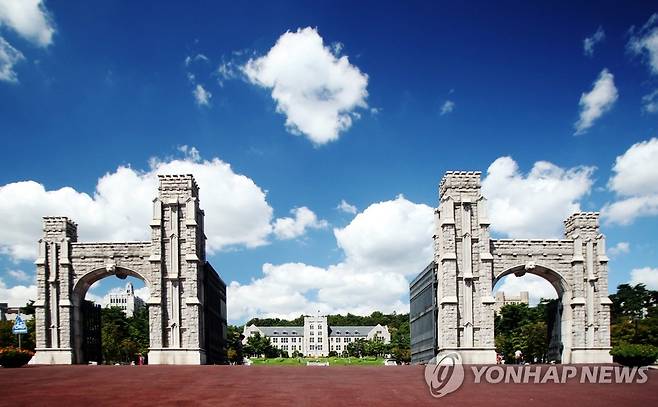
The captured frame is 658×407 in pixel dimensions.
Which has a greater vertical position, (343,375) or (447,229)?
(447,229)

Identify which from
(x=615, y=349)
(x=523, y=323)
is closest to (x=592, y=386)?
(x=615, y=349)

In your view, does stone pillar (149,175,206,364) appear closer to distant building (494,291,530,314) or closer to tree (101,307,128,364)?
tree (101,307,128,364)

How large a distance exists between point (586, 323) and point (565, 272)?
325 cm

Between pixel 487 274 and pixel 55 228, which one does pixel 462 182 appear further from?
pixel 55 228

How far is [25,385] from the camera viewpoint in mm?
20406

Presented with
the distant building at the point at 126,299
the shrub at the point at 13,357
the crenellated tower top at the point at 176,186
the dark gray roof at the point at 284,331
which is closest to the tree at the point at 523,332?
the crenellated tower top at the point at 176,186

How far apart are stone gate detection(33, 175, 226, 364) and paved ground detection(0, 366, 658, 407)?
10.3 m

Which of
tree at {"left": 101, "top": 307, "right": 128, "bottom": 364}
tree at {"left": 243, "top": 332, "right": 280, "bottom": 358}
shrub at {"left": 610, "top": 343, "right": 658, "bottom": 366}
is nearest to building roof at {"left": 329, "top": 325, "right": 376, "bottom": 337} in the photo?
tree at {"left": 243, "top": 332, "right": 280, "bottom": 358}

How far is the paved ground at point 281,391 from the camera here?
1678cm

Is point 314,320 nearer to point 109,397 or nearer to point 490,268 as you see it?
point 490,268

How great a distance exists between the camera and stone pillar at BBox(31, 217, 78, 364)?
36.0 m

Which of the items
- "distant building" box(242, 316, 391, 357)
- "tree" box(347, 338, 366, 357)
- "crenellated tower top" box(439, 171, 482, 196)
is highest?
"crenellated tower top" box(439, 171, 482, 196)

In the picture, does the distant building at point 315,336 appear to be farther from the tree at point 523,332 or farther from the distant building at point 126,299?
the tree at point 523,332

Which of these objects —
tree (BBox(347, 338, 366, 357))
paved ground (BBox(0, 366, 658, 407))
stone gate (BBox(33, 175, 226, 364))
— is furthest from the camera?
tree (BBox(347, 338, 366, 357))
